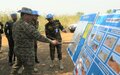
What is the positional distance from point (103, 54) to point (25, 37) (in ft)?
11.3

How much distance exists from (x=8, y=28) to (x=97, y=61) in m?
7.34

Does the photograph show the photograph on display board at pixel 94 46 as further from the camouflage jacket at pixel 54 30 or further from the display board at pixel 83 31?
the camouflage jacket at pixel 54 30

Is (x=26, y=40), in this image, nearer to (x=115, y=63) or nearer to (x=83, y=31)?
(x=83, y=31)

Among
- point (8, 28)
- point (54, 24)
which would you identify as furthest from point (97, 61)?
point (8, 28)

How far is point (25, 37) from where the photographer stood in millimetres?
6852

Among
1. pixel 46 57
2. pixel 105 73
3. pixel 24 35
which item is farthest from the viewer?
pixel 46 57

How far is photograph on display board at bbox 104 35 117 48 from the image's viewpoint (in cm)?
340

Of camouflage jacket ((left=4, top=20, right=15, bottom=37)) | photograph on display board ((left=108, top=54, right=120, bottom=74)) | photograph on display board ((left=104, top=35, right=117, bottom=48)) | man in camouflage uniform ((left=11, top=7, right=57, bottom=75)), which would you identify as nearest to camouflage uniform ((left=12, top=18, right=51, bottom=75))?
man in camouflage uniform ((left=11, top=7, right=57, bottom=75))

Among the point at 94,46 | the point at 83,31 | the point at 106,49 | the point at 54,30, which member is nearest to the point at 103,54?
the point at 106,49

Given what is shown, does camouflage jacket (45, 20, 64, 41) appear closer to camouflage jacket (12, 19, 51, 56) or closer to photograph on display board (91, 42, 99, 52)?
camouflage jacket (12, 19, 51, 56)

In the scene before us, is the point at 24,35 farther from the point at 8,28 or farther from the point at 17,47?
the point at 8,28

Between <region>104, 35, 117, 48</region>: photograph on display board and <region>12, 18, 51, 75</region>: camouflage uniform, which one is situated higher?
<region>104, 35, 117, 48</region>: photograph on display board

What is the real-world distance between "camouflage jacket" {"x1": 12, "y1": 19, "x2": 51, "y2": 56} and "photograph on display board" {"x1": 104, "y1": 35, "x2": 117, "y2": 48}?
306cm

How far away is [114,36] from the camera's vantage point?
11.1 feet
